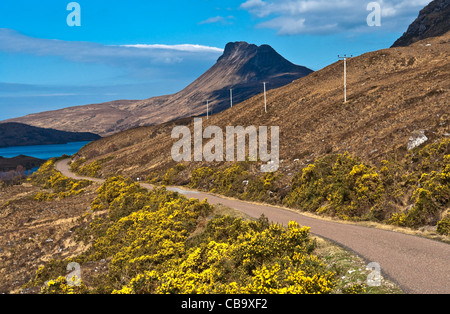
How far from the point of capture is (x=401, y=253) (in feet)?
34.4

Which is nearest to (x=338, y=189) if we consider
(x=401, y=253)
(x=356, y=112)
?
(x=401, y=253)

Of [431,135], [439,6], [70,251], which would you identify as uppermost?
[439,6]

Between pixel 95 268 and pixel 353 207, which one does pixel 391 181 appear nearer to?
pixel 353 207

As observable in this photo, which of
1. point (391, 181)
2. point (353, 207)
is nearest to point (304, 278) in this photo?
point (353, 207)

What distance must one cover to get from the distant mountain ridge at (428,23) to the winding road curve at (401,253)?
139062mm

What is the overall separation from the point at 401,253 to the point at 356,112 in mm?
29365

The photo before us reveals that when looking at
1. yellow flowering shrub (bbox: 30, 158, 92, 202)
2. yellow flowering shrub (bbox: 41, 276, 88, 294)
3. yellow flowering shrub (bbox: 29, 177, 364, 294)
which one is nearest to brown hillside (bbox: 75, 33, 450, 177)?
yellow flowering shrub (bbox: 30, 158, 92, 202)

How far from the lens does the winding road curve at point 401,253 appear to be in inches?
324

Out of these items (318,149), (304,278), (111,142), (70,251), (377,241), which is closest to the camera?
(304,278)

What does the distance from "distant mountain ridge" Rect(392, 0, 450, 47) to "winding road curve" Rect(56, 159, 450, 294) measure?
13906 cm

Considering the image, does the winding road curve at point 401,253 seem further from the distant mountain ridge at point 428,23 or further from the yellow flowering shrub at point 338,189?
the distant mountain ridge at point 428,23

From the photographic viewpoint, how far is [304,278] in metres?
8.23
